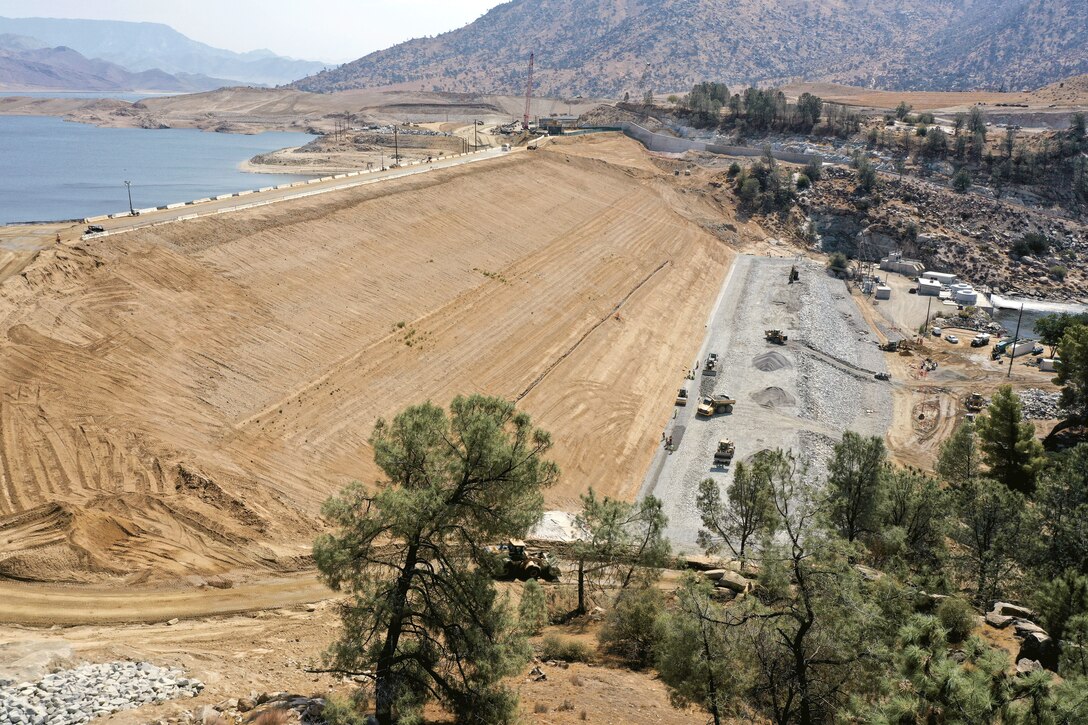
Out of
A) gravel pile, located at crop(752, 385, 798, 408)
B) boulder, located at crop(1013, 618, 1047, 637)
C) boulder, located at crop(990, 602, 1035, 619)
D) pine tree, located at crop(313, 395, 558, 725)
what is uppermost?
pine tree, located at crop(313, 395, 558, 725)

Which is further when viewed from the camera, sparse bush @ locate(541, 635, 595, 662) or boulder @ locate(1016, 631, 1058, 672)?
sparse bush @ locate(541, 635, 595, 662)

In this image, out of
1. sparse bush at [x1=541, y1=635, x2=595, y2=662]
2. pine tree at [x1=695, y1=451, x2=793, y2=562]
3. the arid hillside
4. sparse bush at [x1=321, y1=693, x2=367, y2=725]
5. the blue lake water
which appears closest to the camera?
sparse bush at [x1=321, y1=693, x2=367, y2=725]

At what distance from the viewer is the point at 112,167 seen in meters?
114

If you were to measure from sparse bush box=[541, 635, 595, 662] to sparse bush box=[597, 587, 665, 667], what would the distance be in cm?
74

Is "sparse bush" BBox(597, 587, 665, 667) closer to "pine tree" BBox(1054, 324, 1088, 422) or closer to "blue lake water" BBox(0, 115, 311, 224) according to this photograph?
"pine tree" BBox(1054, 324, 1088, 422)

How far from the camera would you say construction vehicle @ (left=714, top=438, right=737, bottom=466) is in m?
37.3

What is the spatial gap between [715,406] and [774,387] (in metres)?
5.40

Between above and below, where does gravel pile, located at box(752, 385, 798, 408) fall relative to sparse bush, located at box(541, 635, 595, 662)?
below

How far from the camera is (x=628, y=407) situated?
1654 inches

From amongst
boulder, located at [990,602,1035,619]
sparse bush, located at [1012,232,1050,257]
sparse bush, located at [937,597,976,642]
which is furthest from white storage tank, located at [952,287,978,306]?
sparse bush, located at [937,597,976,642]

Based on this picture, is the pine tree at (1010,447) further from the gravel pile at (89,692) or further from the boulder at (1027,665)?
the gravel pile at (89,692)

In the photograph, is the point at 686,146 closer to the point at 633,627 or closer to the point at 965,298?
the point at 965,298

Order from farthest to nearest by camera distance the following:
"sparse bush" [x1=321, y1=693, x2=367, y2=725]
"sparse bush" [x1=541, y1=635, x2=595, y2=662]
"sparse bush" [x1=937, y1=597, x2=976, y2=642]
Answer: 1. "sparse bush" [x1=541, y1=635, x2=595, y2=662]
2. "sparse bush" [x1=937, y1=597, x2=976, y2=642]
3. "sparse bush" [x1=321, y1=693, x2=367, y2=725]

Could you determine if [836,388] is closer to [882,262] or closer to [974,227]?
[882,262]
